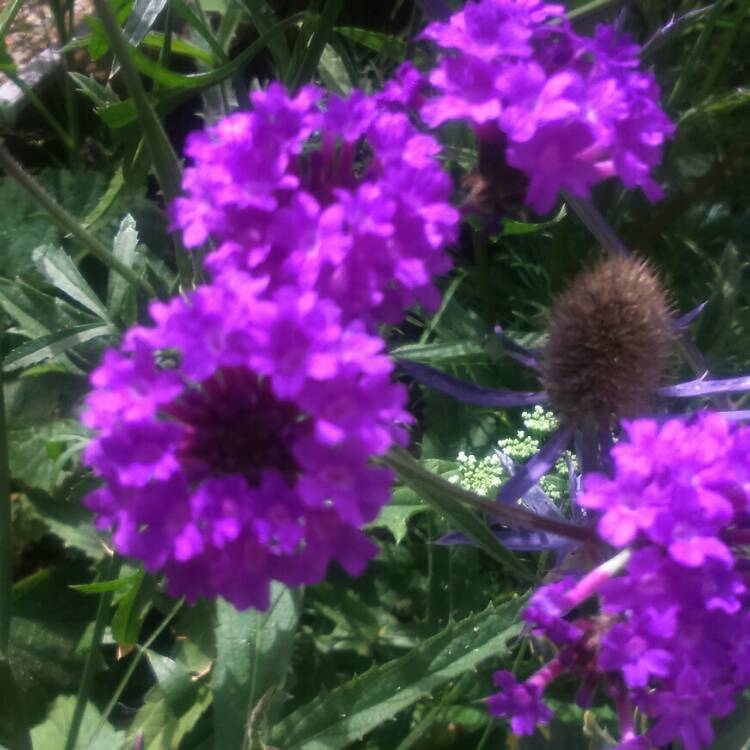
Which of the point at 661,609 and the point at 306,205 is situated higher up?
the point at 306,205

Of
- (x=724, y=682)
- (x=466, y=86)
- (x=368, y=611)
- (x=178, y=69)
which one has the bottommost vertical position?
(x=368, y=611)

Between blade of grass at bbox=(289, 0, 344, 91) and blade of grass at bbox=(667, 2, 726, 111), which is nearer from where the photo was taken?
blade of grass at bbox=(289, 0, 344, 91)

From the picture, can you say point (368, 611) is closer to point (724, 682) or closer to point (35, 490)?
point (35, 490)

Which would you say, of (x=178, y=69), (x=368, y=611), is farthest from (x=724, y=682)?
(x=178, y=69)

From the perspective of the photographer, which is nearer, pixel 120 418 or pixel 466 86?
pixel 120 418

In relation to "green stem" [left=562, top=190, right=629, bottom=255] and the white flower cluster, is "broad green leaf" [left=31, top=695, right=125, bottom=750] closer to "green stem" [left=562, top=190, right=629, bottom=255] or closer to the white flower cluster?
the white flower cluster

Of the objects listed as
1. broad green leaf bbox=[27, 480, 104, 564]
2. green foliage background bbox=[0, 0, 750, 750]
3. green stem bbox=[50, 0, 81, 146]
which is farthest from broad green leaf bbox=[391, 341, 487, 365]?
green stem bbox=[50, 0, 81, 146]

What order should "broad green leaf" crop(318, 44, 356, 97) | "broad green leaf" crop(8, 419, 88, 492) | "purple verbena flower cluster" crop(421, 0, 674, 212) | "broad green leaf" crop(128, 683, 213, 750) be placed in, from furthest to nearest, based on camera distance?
"broad green leaf" crop(318, 44, 356, 97)
"broad green leaf" crop(8, 419, 88, 492)
"broad green leaf" crop(128, 683, 213, 750)
"purple verbena flower cluster" crop(421, 0, 674, 212)
